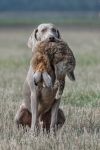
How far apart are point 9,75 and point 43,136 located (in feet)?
31.3

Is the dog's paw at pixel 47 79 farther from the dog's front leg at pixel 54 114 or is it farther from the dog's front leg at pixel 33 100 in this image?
the dog's front leg at pixel 54 114

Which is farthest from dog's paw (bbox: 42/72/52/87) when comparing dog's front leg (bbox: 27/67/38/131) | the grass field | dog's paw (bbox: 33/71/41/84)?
the grass field

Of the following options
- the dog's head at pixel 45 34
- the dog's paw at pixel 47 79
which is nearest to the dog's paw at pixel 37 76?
the dog's paw at pixel 47 79

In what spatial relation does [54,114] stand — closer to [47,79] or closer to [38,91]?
[38,91]

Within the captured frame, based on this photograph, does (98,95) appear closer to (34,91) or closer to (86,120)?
(86,120)

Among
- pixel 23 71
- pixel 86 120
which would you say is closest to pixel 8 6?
pixel 23 71

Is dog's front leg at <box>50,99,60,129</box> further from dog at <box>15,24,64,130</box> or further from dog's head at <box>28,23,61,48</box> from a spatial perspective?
dog's head at <box>28,23,61,48</box>

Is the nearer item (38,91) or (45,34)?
(38,91)

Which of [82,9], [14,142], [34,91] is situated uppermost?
[82,9]

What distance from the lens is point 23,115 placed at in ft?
34.1

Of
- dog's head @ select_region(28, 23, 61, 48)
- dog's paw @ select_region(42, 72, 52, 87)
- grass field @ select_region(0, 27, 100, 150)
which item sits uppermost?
dog's head @ select_region(28, 23, 61, 48)

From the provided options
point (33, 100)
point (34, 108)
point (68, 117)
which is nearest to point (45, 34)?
point (33, 100)

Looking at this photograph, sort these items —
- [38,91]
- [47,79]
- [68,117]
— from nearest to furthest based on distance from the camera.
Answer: [47,79] → [38,91] → [68,117]

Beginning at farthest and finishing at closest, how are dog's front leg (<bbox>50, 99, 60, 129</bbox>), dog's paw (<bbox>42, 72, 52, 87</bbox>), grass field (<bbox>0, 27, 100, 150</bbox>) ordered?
dog's front leg (<bbox>50, 99, 60, 129</bbox>), dog's paw (<bbox>42, 72, 52, 87</bbox>), grass field (<bbox>0, 27, 100, 150</bbox>)
